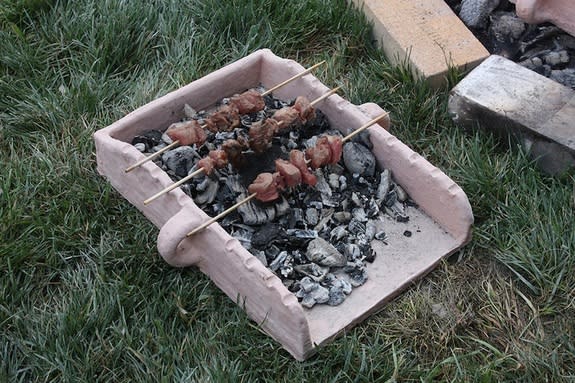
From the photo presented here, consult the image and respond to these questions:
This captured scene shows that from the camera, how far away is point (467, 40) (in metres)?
4.01

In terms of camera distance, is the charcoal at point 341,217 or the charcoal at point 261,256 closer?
the charcoal at point 261,256

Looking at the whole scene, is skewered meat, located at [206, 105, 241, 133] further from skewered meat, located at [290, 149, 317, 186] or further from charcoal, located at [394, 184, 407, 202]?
charcoal, located at [394, 184, 407, 202]

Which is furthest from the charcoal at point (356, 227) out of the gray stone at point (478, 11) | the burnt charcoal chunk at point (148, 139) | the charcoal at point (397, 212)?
the gray stone at point (478, 11)

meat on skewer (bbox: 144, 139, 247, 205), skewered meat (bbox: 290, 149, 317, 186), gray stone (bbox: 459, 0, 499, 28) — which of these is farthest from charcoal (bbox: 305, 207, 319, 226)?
gray stone (bbox: 459, 0, 499, 28)

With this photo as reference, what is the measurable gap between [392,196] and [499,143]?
0.55 m

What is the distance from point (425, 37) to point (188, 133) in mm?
1289

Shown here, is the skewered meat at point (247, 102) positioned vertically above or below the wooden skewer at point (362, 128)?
below

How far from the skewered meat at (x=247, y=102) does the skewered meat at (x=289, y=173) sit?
34 centimetres

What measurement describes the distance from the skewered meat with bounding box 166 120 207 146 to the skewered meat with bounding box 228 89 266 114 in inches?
7.3

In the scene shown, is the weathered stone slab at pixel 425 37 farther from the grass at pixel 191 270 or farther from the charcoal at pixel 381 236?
the charcoal at pixel 381 236

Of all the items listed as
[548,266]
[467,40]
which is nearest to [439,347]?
[548,266]

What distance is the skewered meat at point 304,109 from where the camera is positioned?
3.45m

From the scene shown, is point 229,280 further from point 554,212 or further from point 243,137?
point 554,212

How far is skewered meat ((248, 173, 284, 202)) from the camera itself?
3.16m
